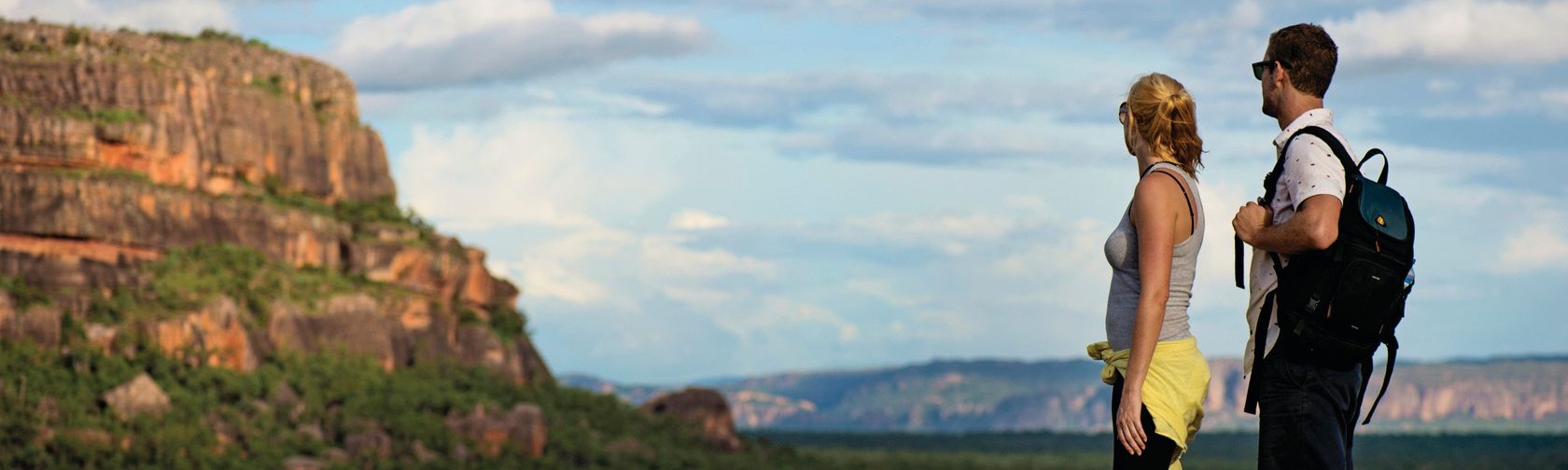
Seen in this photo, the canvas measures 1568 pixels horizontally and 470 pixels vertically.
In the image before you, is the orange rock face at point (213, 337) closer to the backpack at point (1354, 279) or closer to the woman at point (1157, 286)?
the woman at point (1157, 286)

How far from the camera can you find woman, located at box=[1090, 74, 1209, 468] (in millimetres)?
9953

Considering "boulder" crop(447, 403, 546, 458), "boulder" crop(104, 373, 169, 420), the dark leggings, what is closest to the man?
the dark leggings

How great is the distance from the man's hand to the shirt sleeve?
0.15m

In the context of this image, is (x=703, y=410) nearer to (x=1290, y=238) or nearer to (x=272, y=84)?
(x=272, y=84)

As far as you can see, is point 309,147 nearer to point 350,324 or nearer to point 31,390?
→ point 350,324

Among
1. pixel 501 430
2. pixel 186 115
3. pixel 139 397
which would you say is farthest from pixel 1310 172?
pixel 186 115

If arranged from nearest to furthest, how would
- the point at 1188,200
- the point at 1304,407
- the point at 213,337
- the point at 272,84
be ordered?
1. the point at 1188,200
2. the point at 1304,407
3. the point at 213,337
4. the point at 272,84

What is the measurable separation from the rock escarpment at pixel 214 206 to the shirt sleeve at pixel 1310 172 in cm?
6176

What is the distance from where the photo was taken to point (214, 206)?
246 feet

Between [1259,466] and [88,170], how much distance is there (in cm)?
6575

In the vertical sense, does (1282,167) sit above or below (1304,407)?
above

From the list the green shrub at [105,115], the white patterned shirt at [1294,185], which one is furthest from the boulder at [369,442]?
the white patterned shirt at [1294,185]

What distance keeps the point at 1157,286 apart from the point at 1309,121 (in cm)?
130

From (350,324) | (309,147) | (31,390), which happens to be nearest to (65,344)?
(31,390)
